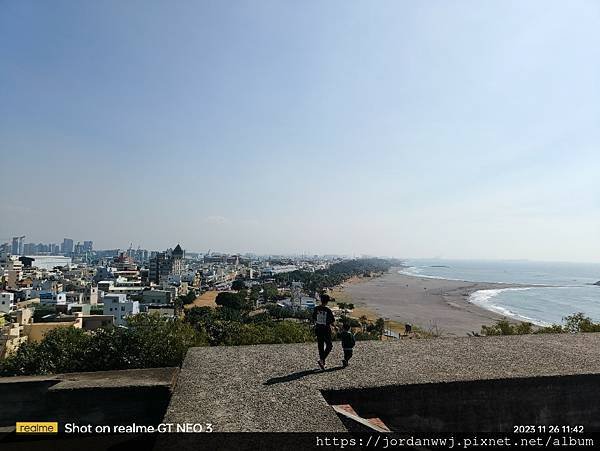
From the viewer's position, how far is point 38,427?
217 inches

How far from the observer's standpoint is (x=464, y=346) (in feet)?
25.6

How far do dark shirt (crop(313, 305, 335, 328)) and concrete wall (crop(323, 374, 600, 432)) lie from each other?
121 centimetres

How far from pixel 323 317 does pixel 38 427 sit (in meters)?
4.35

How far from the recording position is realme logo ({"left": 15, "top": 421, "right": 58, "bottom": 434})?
5.45m

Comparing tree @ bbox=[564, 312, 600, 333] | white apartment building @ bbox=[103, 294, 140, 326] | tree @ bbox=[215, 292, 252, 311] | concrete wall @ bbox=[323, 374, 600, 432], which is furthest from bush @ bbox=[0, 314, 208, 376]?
tree @ bbox=[215, 292, 252, 311]

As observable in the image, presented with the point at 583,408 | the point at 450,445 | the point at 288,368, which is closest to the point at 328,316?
the point at 288,368

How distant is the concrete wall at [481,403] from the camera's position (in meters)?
5.26

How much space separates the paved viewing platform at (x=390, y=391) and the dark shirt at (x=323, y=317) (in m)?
0.72

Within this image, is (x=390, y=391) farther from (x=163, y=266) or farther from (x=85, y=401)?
(x=163, y=266)

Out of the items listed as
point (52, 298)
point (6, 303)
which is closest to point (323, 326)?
point (6, 303)

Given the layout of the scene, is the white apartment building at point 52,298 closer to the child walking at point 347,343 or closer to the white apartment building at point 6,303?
the white apartment building at point 6,303

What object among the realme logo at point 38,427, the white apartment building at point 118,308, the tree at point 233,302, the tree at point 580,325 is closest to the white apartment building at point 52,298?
the white apartment building at point 118,308

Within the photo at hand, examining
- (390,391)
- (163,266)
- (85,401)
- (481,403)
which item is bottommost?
(163,266)

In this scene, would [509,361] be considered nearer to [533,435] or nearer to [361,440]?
[533,435]
